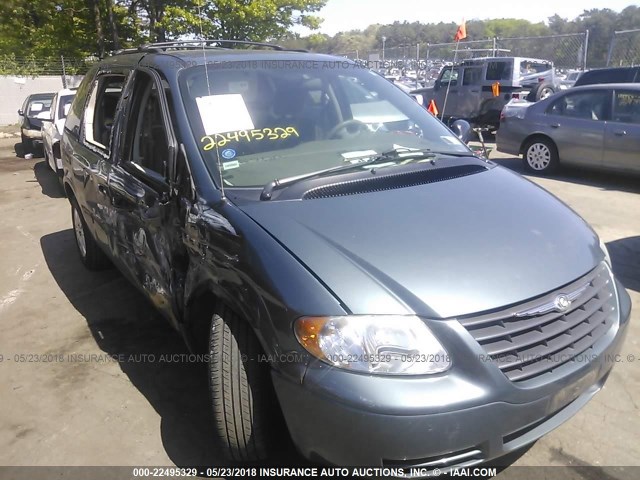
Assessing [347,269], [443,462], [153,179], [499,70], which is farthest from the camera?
[499,70]

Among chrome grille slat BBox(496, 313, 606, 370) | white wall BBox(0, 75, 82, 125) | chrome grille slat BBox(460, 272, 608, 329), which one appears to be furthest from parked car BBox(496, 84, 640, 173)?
white wall BBox(0, 75, 82, 125)

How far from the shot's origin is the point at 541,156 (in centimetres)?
914

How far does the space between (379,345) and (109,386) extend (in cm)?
208

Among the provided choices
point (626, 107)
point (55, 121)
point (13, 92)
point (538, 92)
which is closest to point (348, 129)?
point (626, 107)

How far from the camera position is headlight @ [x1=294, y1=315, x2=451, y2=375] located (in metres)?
1.96

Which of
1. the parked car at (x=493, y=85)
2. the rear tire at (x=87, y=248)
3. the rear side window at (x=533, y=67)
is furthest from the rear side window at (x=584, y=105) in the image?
the rear tire at (x=87, y=248)

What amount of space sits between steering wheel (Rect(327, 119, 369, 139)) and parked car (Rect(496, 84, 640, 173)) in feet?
19.9

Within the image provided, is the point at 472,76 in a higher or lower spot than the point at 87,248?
higher

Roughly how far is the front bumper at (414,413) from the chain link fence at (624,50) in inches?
707

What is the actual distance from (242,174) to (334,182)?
0.47 m

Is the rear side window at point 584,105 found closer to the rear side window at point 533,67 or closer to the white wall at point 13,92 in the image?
the rear side window at point 533,67

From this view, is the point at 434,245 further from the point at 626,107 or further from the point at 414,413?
the point at 626,107

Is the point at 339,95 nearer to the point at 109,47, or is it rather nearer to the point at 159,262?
the point at 159,262

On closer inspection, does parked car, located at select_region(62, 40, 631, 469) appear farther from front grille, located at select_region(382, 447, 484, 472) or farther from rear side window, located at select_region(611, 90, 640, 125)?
rear side window, located at select_region(611, 90, 640, 125)
